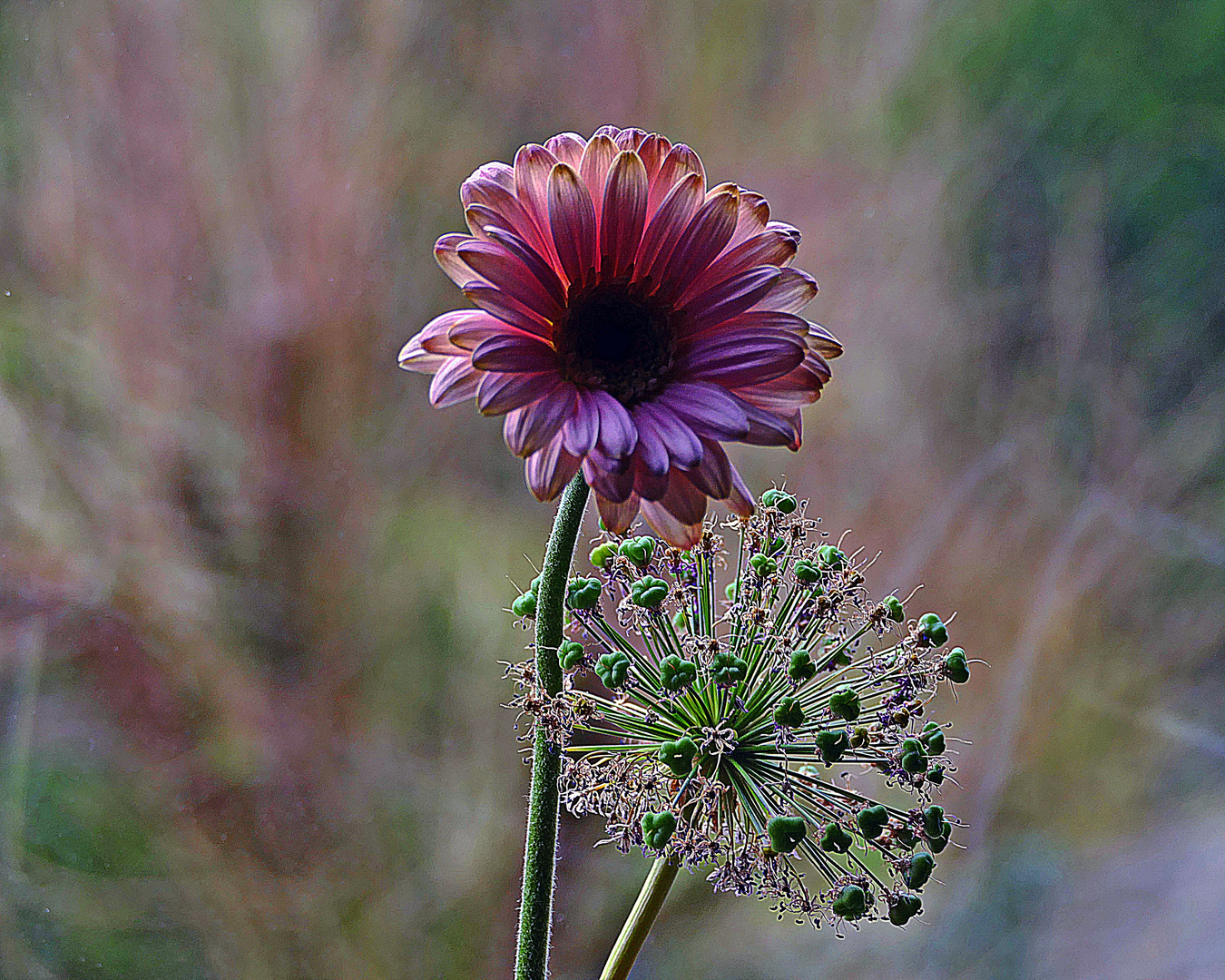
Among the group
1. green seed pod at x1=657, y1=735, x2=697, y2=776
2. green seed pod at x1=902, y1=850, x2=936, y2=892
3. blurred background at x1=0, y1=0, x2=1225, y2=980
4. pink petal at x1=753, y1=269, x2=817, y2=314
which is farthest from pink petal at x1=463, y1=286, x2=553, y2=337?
blurred background at x1=0, y1=0, x2=1225, y2=980

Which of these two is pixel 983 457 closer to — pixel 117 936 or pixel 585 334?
pixel 585 334

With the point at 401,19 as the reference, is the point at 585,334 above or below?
below

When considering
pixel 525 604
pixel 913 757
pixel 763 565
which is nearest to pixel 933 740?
pixel 913 757

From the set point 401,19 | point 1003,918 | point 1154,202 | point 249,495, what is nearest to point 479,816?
point 249,495

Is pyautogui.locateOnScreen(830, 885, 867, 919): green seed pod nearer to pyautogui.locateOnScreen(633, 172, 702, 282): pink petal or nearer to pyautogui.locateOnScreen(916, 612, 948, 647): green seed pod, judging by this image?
pyautogui.locateOnScreen(916, 612, 948, 647): green seed pod

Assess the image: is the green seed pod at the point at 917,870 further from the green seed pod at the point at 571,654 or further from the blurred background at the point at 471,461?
the blurred background at the point at 471,461

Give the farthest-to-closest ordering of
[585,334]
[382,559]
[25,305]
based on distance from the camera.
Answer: [382,559] → [25,305] → [585,334]

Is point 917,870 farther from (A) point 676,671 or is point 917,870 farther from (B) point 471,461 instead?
(B) point 471,461
